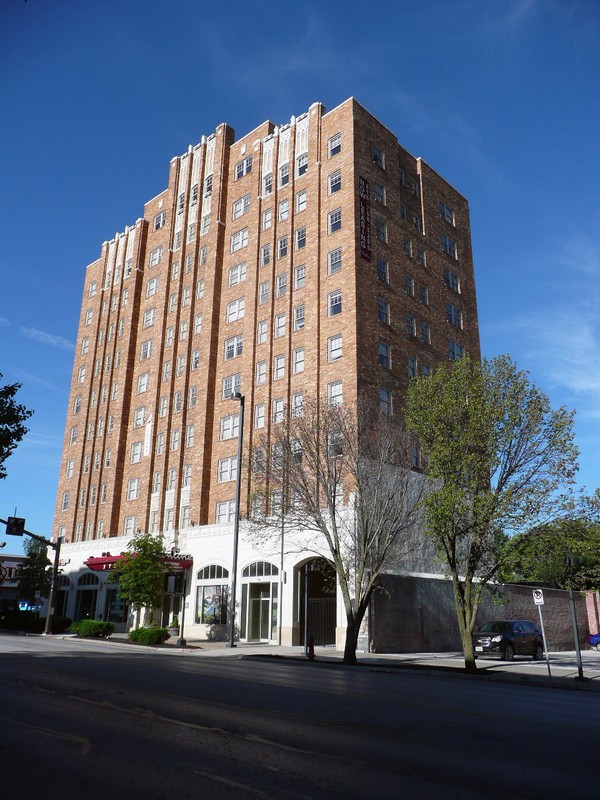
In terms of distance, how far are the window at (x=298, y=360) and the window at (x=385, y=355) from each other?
483 centimetres

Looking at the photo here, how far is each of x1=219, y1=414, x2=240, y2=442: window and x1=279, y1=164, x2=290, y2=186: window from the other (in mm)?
16408

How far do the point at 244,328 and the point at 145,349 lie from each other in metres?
12.5

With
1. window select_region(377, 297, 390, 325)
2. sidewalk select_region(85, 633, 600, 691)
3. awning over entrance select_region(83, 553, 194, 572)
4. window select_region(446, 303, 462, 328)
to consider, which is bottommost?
sidewalk select_region(85, 633, 600, 691)

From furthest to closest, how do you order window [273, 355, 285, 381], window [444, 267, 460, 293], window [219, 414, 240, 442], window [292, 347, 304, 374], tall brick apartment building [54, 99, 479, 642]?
window [444, 267, 460, 293] < window [219, 414, 240, 442] < window [273, 355, 285, 381] < window [292, 347, 304, 374] < tall brick apartment building [54, 99, 479, 642]

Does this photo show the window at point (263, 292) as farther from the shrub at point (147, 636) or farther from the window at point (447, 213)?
the shrub at point (147, 636)

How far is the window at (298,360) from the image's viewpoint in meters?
41.0

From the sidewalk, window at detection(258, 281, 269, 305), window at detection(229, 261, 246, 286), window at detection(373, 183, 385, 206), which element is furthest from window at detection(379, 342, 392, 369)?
the sidewalk

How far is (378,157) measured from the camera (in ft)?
145

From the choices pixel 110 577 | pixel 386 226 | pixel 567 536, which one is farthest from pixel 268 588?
pixel 386 226

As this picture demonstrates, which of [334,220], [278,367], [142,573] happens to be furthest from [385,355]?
[142,573]

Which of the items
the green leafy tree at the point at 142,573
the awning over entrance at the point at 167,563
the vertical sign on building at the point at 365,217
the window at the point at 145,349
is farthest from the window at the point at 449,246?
the green leafy tree at the point at 142,573

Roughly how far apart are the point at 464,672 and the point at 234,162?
4068 cm

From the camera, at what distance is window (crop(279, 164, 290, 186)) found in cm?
4634

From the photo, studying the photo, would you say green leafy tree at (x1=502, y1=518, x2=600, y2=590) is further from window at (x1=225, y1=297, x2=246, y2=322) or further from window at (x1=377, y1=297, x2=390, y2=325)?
window at (x1=225, y1=297, x2=246, y2=322)
